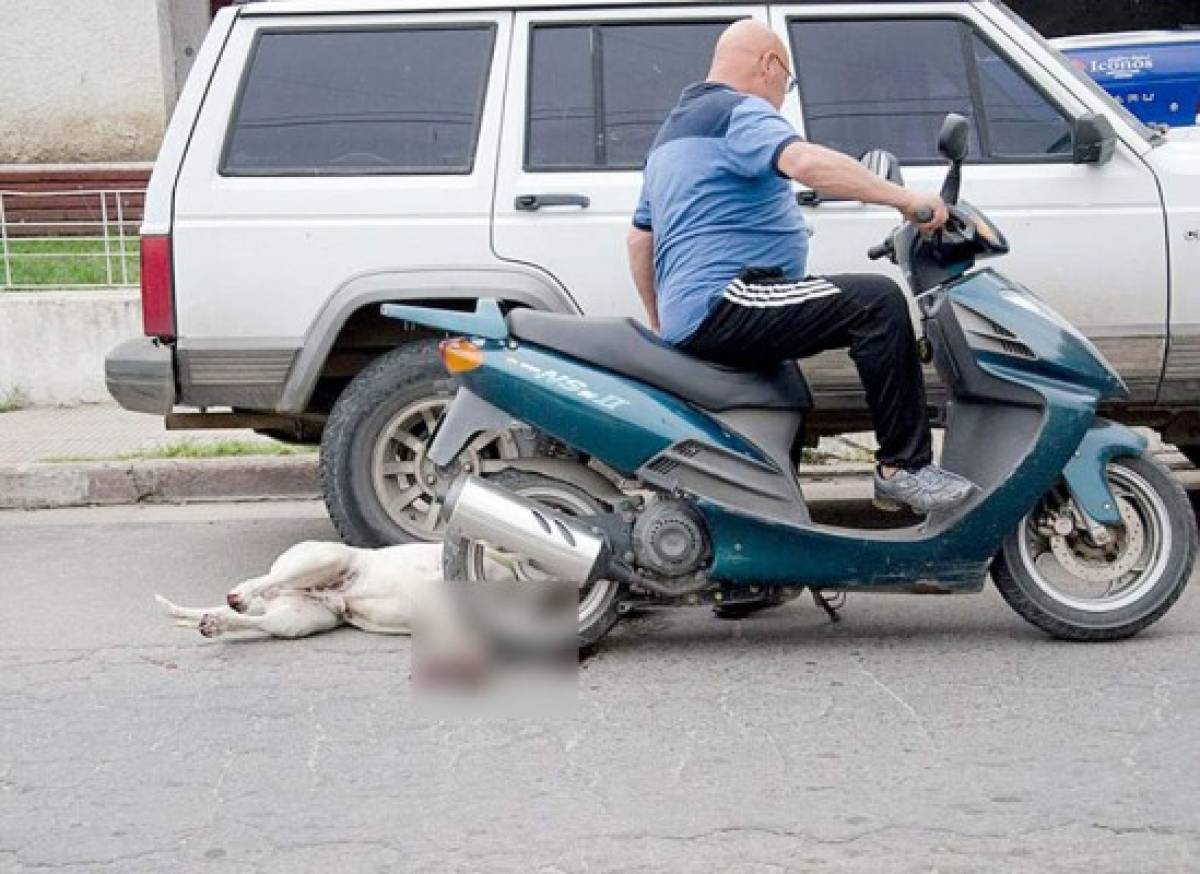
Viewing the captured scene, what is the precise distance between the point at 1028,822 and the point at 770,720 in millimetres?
910

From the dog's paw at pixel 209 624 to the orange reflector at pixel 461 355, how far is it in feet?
3.44

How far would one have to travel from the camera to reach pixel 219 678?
552 centimetres

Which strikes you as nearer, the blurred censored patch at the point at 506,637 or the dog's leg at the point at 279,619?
the blurred censored patch at the point at 506,637

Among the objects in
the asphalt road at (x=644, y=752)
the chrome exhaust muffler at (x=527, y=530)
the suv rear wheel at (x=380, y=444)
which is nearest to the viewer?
the asphalt road at (x=644, y=752)

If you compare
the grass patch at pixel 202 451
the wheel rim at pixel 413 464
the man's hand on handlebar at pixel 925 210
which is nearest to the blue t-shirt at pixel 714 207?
the man's hand on handlebar at pixel 925 210

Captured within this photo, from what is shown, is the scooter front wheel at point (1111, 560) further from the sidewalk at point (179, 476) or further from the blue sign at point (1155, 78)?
the blue sign at point (1155, 78)

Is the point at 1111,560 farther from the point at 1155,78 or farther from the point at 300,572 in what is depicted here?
the point at 1155,78

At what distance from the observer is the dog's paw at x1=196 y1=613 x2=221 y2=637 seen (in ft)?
18.9

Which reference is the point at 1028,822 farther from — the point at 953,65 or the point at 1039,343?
the point at 953,65

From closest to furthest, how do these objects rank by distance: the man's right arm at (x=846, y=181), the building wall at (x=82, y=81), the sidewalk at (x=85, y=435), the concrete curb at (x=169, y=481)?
the man's right arm at (x=846, y=181), the concrete curb at (x=169, y=481), the sidewalk at (x=85, y=435), the building wall at (x=82, y=81)

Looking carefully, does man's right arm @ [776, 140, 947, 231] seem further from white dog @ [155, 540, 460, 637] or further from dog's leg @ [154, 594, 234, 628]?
dog's leg @ [154, 594, 234, 628]

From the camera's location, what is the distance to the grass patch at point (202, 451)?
8.54 metres

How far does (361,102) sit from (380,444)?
3.94 ft

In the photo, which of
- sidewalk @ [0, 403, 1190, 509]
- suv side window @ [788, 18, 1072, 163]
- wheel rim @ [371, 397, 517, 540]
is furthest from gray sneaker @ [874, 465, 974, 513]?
sidewalk @ [0, 403, 1190, 509]
